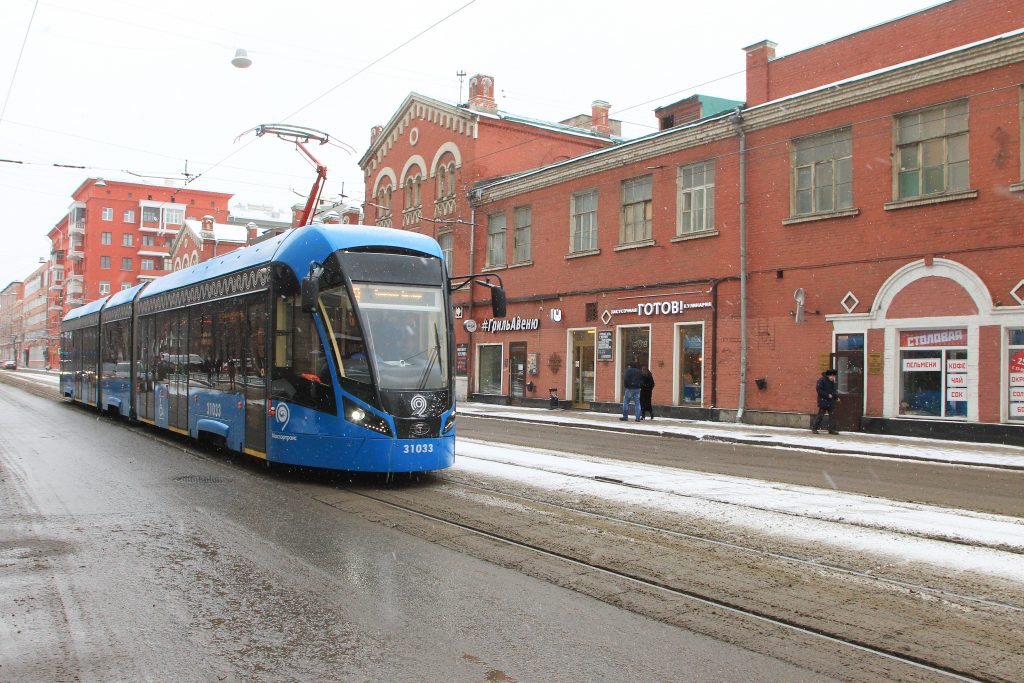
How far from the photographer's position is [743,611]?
5293 mm

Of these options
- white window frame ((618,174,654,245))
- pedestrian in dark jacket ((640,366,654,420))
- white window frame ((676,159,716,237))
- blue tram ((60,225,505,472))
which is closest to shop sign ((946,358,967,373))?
white window frame ((676,159,716,237))

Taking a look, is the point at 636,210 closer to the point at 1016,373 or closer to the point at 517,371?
the point at 517,371

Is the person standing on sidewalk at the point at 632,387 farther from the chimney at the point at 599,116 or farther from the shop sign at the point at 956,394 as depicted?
the chimney at the point at 599,116

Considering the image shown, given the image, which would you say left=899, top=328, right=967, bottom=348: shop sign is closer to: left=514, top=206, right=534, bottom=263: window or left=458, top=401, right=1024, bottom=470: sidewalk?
left=458, top=401, right=1024, bottom=470: sidewalk

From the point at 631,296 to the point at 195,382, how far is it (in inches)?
608

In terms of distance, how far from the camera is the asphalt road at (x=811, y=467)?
34.2ft

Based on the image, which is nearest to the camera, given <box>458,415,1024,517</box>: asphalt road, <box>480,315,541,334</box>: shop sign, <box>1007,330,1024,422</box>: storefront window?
<box>458,415,1024,517</box>: asphalt road

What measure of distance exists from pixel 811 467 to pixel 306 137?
13915mm

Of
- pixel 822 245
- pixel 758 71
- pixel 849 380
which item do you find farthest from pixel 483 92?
pixel 849 380

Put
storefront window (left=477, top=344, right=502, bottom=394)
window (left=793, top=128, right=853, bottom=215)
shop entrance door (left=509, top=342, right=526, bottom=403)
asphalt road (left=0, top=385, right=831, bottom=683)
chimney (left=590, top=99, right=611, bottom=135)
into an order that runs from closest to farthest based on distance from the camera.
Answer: asphalt road (left=0, top=385, right=831, bottom=683) → window (left=793, top=128, right=853, bottom=215) → shop entrance door (left=509, top=342, right=526, bottom=403) → storefront window (left=477, top=344, right=502, bottom=394) → chimney (left=590, top=99, right=611, bottom=135)

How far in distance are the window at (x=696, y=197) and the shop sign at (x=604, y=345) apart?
424 centimetres

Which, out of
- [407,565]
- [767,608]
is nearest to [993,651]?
Result: [767,608]

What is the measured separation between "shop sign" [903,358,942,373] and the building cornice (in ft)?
20.3

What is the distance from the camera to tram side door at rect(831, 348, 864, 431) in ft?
64.4
